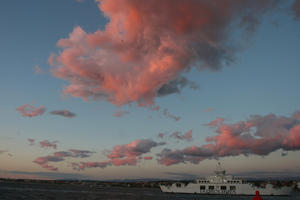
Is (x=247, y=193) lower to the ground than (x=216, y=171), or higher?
lower

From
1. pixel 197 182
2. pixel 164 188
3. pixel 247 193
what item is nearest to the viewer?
pixel 247 193

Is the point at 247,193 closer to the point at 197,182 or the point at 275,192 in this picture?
the point at 275,192

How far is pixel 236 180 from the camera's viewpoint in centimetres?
13325

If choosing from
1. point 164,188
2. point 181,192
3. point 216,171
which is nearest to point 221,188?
point 216,171

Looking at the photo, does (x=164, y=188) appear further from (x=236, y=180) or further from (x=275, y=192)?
(x=275, y=192)

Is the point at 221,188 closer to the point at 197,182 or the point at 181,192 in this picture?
the point at 197,182

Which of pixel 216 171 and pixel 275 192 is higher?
pixel 216 171

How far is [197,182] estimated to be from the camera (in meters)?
141

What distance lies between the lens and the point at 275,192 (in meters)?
135

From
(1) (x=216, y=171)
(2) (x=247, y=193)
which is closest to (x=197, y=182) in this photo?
(1) (x=216, y=171)

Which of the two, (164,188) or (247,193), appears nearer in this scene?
(247,193)

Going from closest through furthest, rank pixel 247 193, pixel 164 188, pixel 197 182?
pixel 247 193 < pixel 197 182 < pixel 164 188

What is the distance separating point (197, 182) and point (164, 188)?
26.0 meters

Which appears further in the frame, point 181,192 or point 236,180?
point 181,192
